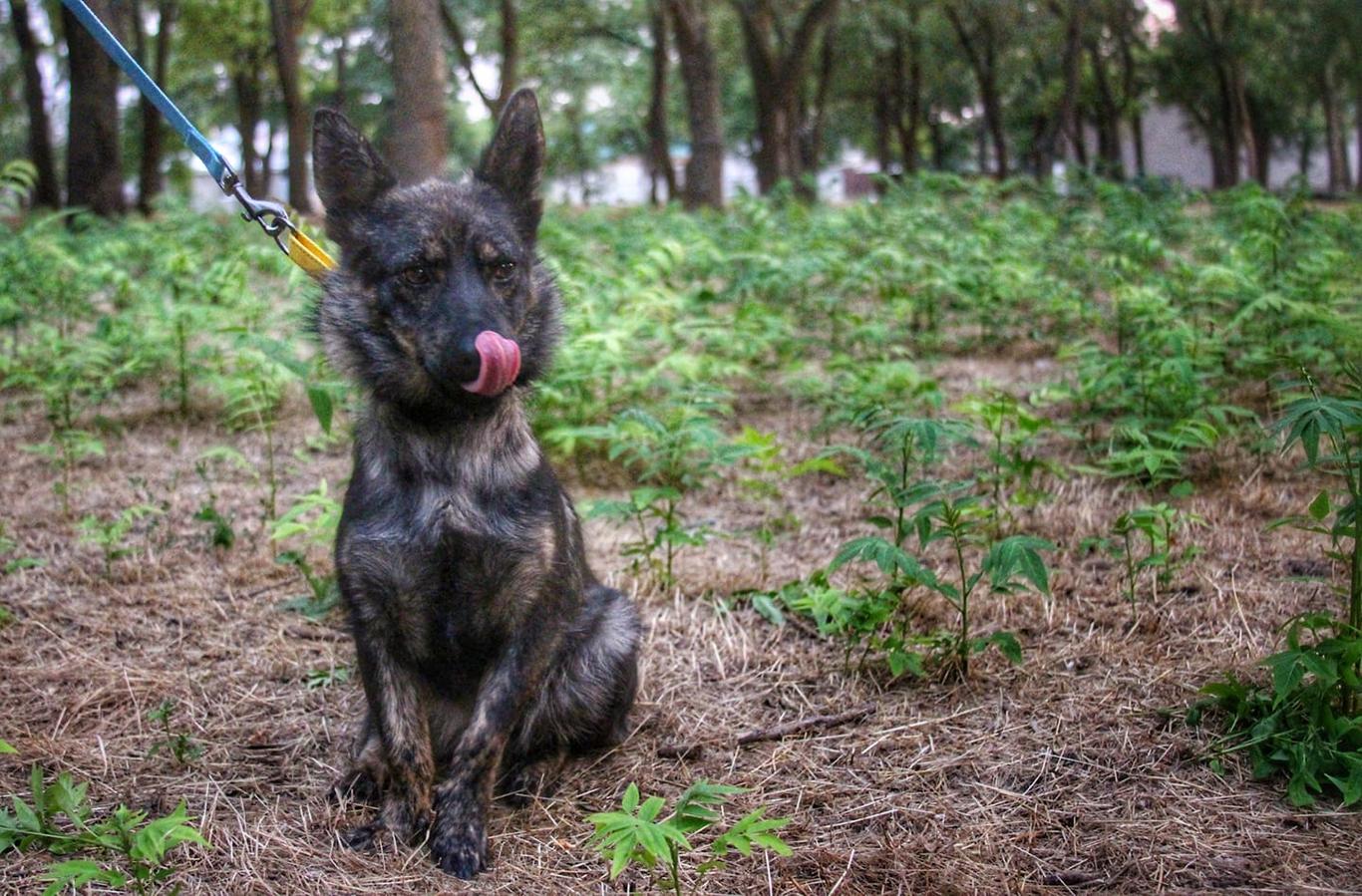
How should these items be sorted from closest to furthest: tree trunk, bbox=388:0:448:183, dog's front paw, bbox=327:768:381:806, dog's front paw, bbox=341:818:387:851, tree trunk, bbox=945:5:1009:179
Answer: dog's front paw, bbox=341:818:387:851, dog's front paw, bbox=327:768:381:806, tree trunk, bbox=388:0:448:183, tree trunk, bbox=945:5:1009:179

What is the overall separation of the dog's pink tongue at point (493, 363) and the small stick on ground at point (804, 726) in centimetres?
159

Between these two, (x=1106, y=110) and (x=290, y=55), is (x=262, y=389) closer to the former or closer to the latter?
(x=290, y=55)

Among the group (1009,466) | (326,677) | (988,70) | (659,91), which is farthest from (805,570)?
(988,70)

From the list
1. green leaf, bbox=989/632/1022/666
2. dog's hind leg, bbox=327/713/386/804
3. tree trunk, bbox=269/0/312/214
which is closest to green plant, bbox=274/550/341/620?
dog's hind leg, bbox=327/713/386/804

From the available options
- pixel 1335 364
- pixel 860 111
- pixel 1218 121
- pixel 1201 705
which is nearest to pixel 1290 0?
pixel 1218 121

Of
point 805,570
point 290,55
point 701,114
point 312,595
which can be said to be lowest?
point 805,570

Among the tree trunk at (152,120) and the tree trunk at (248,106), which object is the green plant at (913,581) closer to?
the tree trunk at (152,120)

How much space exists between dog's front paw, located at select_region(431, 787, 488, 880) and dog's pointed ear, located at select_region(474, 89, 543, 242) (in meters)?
1.75

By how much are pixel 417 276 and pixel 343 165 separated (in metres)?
0.48

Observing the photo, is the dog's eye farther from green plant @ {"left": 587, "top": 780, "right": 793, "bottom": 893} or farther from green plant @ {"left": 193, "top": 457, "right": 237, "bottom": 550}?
green plant @ {"left": 193, "top": 457, "right": 237, "bottom": 550}

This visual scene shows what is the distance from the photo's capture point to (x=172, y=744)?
14.0ft

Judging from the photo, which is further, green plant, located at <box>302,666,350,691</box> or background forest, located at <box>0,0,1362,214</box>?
background forest, located at <box>0,0,1362,214</box>

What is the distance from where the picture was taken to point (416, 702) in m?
3.80

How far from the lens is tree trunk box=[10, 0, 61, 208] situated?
862 inches
